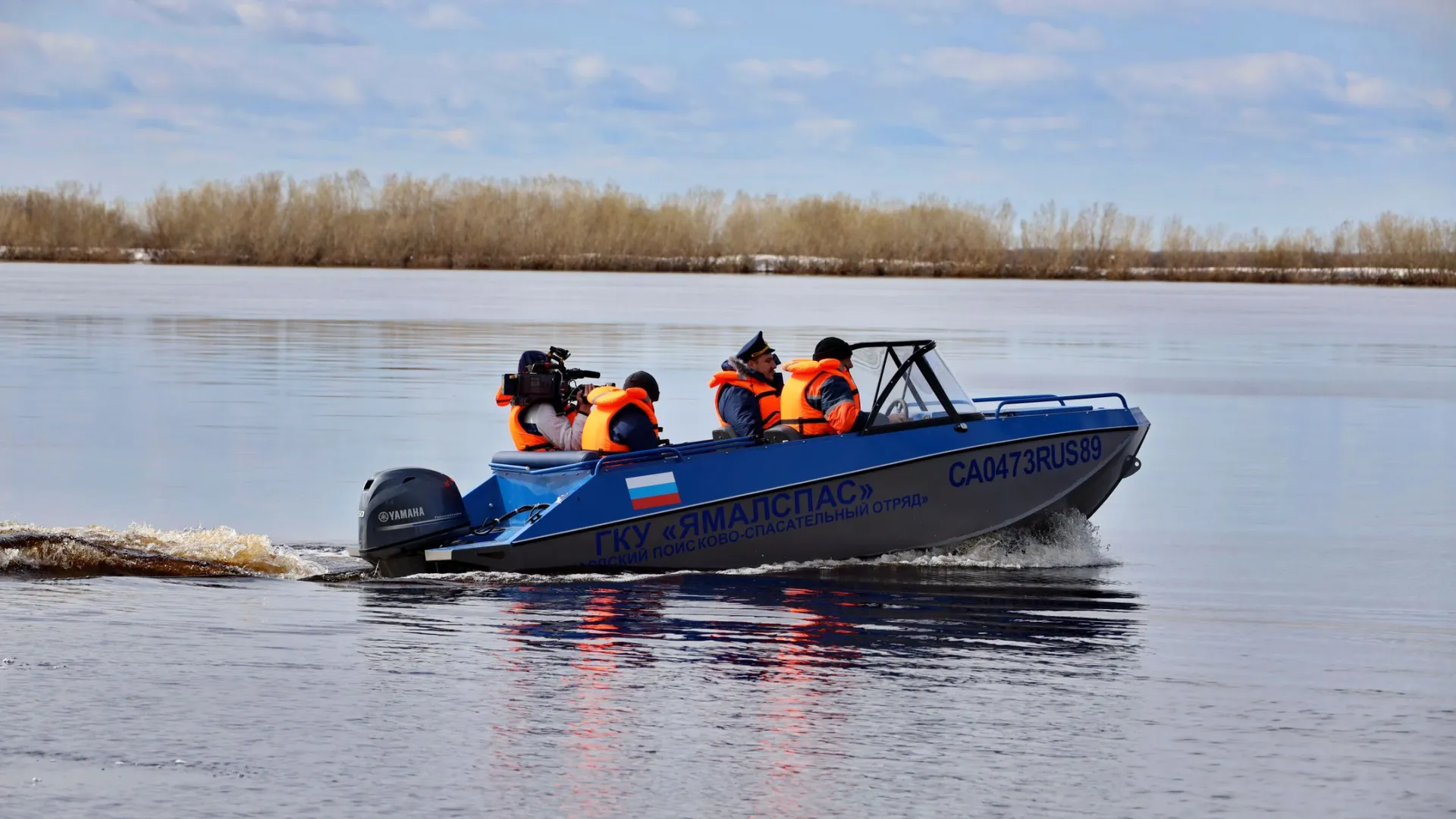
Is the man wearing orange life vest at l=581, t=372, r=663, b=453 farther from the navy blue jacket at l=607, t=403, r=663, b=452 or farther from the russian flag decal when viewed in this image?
the russian flag decal

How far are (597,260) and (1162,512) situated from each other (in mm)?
57714

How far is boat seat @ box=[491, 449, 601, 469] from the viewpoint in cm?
1082

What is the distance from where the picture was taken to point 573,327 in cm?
3509

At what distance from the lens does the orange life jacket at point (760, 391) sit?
37.4 feet

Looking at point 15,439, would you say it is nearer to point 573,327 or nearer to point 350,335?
point 350,335

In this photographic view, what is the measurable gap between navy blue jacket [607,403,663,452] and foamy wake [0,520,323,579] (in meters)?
1.93

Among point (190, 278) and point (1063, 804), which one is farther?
point (190, 278)

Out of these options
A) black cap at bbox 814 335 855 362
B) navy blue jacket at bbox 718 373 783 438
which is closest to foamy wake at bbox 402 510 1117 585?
navy blue jacket at bbox 718 373 783 438

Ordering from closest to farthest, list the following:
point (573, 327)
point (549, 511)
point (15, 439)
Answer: point (549, 511)
point (15, 439)
point (573, 327)

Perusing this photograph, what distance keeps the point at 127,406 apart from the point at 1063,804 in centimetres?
1534

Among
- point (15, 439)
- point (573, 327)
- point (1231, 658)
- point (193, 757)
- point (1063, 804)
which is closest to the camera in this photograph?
point (1063, 804)

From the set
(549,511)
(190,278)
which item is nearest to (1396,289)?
(190,278)

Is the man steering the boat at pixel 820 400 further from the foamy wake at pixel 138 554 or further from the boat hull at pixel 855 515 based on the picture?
the foamy wake at pixel 138 554

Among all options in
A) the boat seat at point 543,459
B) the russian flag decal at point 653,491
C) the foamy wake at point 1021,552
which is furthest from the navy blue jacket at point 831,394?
the boat seat at point 543,459
